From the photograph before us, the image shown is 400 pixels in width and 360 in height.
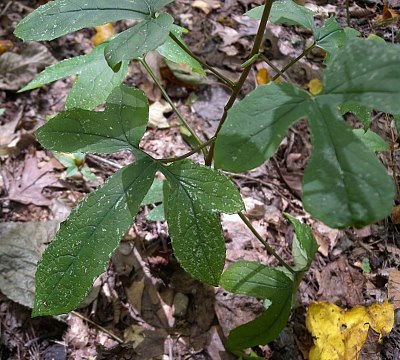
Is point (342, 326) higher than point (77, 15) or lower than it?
lower

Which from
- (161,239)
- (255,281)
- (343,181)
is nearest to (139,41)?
(343,181)

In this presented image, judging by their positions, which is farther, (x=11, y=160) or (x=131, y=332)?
(x=11, y=160)

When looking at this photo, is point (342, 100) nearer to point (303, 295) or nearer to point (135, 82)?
point (303, 295)

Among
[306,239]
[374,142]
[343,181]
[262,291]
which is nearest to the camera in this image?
[343,181]

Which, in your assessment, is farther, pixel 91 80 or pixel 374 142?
pixel 374 142

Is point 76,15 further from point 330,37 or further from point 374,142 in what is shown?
point 374,142

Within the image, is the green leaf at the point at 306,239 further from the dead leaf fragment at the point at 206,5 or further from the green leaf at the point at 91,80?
the dead leaf fragment at the point at 206,5

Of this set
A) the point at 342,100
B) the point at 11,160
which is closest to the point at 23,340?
the point at 11,160
